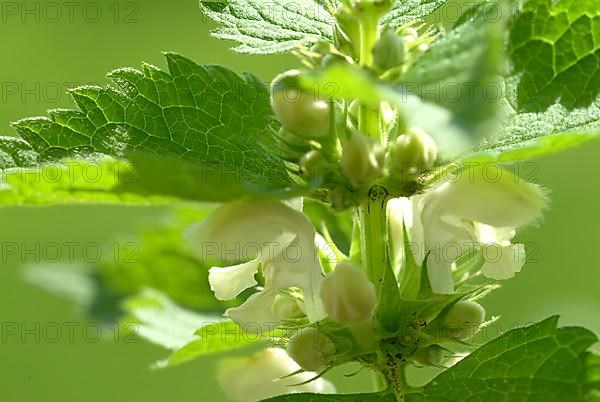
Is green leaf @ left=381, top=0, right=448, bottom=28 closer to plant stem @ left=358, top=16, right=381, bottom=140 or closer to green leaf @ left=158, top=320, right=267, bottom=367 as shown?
plant stem @ left=358, top=16, right=381, bottom=140

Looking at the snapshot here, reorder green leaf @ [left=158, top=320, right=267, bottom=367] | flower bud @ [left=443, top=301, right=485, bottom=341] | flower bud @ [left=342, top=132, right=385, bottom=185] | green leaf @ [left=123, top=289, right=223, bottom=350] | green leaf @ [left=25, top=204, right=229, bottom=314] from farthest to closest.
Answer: green leaf @ [left=25, top=204, right=229, bottom=314] < green leaf @ [left=123, top=289, right=223, bottom=350] < green leaf @ [left=158, top=320, right=267, bottom=367] < flower bud @ [left=443, top=301, right=485, bottom=341] < flower bud @ [left=342, top=132, right=385, bottom=185]

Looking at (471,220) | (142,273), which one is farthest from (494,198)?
(142,273)

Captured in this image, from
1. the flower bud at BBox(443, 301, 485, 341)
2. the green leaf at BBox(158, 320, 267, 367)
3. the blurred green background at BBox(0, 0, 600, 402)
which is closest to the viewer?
the flower bud at BBox(443, 301, 485, 341)

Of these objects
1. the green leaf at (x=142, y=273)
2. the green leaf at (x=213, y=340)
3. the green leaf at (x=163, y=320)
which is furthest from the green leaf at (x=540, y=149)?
the green leaf at (x=142, y=273)

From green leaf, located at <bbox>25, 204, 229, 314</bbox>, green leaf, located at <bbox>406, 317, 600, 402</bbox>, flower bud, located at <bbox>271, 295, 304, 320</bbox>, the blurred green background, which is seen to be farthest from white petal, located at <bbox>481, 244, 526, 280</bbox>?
the blurred green background

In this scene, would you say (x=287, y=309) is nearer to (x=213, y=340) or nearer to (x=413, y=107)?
(x=213, y=340)

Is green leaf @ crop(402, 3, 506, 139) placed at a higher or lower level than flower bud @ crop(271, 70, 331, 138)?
lower

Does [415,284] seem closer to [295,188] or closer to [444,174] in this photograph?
[444,174]

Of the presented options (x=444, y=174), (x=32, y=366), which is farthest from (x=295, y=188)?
(x=32, y=366)
